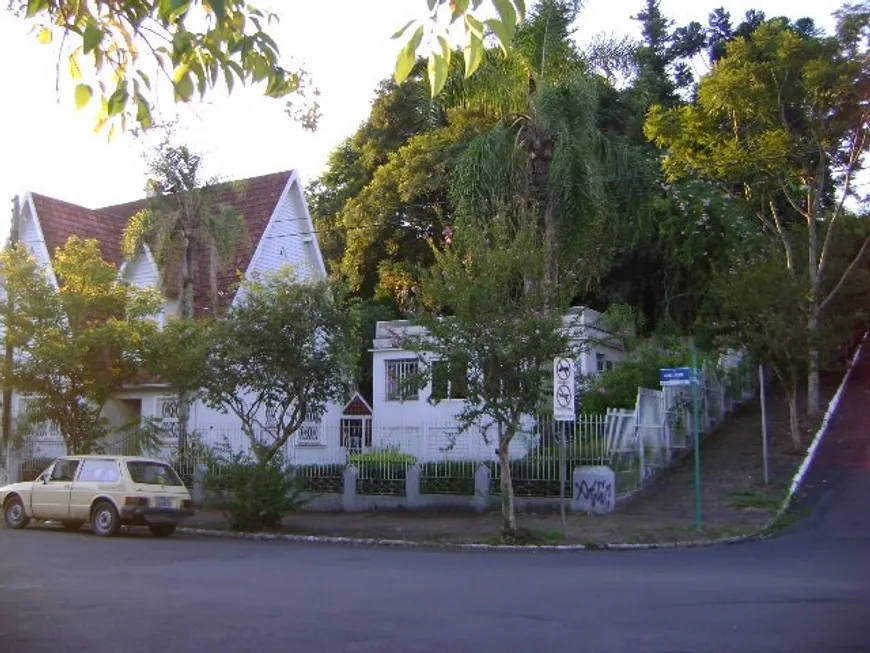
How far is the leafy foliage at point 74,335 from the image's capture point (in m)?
21.5

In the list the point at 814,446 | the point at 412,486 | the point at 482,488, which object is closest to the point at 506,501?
the point at 482,488

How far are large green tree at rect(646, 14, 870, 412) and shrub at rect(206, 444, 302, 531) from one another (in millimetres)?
13964

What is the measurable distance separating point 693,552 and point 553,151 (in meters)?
Result: 11.0

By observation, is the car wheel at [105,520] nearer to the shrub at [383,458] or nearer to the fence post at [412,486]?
the shrub at [383,458]

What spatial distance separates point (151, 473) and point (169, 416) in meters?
7.72

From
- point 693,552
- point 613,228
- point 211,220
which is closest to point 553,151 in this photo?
point 613,228

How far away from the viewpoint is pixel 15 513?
20188mm

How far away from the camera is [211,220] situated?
24.8 meters

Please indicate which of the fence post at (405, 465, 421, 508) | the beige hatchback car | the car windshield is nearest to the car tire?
the beige hatchback car

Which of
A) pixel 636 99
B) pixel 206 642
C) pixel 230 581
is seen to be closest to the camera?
pixel 206 642

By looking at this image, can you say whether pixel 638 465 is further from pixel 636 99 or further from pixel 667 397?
pixel 636 99

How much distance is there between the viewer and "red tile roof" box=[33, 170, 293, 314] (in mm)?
29875

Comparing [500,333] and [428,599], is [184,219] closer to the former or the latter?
[500,333]

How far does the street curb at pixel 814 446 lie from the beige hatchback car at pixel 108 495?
458 inches
